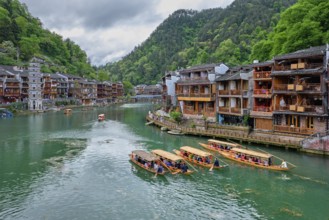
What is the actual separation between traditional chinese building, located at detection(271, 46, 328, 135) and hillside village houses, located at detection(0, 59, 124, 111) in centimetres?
9830

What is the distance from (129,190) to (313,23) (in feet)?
179

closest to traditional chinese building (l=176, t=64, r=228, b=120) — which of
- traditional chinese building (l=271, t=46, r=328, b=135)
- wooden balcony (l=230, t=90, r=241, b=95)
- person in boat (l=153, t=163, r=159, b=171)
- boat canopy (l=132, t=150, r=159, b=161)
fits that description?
wooden balcony (l=230, t=90, r=241, b=95)

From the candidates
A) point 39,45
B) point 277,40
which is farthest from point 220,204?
point 39,45

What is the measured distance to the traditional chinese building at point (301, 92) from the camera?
41.5m

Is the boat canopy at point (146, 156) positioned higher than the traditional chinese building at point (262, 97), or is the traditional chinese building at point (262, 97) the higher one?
the traditional chinese building at point (262, 97)

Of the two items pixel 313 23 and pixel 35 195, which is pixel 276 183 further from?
pixel 313 23

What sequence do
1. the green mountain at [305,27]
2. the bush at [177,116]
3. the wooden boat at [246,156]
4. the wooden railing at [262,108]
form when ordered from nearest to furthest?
the wooden boat at [246,156]
the wooden railing at [262,108]
the green mountain at [305,27]
the bush at [177,116]

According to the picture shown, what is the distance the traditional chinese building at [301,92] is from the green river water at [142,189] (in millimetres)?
5136

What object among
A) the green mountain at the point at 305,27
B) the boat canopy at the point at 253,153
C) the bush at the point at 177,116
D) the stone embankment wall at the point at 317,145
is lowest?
the boat canopy at the point at 253,153

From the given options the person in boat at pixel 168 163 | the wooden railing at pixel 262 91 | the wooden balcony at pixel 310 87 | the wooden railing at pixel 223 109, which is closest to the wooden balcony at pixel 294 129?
the wooden balcony at pixel 310 87

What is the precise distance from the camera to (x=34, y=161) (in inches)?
1639

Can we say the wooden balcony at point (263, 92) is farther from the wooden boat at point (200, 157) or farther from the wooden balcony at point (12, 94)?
the wooden balcony at point (12, 94)

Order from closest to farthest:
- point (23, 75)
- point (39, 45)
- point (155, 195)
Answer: point (155, 195) < point (23, 75) < point (39, 45)

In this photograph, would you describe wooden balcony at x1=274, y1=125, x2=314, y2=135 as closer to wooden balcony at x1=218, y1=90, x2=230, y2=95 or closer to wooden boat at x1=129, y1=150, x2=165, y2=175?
wooden balcony at x1=218, y1=90, x2=230, y2=95
